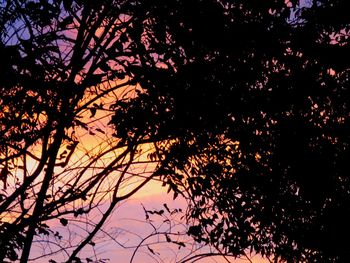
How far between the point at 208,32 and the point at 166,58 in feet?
2.65

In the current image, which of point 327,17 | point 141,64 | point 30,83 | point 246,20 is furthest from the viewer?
point 327,17

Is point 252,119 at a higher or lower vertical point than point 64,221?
higher

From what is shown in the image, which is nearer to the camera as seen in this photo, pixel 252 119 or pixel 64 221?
pixel 64 221

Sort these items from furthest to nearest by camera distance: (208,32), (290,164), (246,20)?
(290,164) → (246,20) → (208,32)

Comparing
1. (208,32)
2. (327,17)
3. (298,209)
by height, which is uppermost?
(327,17)

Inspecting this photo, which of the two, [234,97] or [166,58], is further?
[234,97]

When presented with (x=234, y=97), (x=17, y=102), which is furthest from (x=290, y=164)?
(x=17, y=102)

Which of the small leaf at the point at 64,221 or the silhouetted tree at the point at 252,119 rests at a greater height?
the silhouetted tree at the point at 252,119

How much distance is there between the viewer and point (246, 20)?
7.97m

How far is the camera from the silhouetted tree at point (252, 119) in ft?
24.0

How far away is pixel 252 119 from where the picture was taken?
818 centimetres

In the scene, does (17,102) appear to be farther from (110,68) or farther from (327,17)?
(327,17)

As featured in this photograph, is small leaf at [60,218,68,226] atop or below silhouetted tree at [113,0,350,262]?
below

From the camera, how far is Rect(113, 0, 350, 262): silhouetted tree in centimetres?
731
